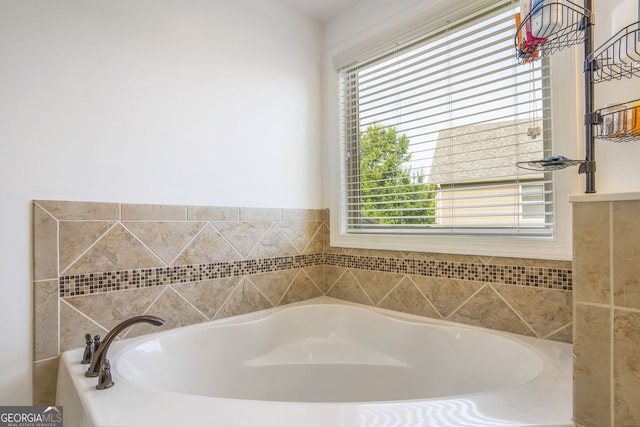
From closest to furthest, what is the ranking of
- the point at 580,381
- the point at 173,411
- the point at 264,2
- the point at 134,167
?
1. the point at 580,381
2. the point at 173,411
3. the point at 134,167
4. the point at 264,2

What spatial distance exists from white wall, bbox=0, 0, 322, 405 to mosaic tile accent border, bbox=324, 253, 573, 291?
612 mm

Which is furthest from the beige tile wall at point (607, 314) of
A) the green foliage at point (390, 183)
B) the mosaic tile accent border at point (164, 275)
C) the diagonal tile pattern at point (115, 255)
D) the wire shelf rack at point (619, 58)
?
the diagonal tile pattern at point (115, 255)

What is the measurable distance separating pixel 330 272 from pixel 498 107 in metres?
1.44

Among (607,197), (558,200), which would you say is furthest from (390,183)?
(607,197)

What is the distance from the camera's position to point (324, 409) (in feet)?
3.17

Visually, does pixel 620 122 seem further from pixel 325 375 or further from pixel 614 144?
pixel 325 375

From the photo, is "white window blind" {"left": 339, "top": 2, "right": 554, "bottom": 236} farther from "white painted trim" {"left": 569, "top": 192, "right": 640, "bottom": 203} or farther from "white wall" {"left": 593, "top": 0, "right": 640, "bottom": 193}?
"white painted trim" {"left": 569, "top": 192, "right": 640, "bottom": 203}

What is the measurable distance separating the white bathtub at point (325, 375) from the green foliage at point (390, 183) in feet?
1.96

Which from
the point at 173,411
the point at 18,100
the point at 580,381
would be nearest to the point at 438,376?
the point at 580,381

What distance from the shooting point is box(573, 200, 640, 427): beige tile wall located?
80cm

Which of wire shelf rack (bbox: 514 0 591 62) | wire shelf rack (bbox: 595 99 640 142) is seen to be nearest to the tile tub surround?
wire shelf rack (bbox: 595 99 640 142)

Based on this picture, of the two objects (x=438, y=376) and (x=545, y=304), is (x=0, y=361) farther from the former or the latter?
(x=545, y=304)

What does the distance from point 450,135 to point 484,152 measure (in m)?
0.21

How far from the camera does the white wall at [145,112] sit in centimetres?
137
